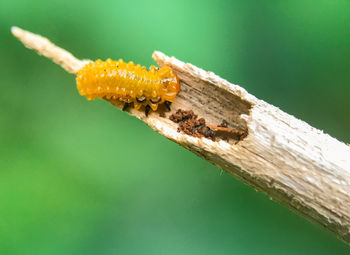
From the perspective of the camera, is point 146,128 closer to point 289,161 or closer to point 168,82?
point 168,82

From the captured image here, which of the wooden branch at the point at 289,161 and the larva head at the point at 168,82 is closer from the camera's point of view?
the wooden branch at the point at 289,161

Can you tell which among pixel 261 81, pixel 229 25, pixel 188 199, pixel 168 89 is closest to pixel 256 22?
pixel 229 25

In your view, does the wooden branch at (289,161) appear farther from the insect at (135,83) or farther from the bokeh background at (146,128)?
the bokeh background at (146,128)

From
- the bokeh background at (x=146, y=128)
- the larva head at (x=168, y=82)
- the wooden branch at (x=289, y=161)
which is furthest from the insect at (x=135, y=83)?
the bokeh background at (x=146, y=128)

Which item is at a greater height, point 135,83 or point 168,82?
point 168,82

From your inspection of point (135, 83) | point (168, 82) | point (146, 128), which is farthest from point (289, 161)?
point (146, 128)

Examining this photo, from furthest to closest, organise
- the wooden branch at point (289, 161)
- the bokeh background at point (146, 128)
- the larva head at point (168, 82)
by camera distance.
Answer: the bokeh background at point (146, 128)
the larva head at point (168, 82)
the wooden branch at point (289, 161)

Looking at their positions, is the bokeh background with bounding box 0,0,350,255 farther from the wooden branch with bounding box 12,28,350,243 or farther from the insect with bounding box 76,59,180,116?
the wooden branch with bounding box 12,28,350,243
